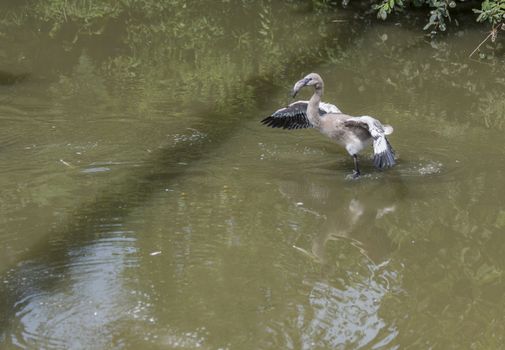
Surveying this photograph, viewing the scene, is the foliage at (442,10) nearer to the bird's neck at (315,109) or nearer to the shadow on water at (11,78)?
the bird's neck at (315,109)

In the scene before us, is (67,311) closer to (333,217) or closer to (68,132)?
(333,217)

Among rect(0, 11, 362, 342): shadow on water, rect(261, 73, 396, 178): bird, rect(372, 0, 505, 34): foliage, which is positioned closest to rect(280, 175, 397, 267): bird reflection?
rect(261, 73, 396, 178): bird

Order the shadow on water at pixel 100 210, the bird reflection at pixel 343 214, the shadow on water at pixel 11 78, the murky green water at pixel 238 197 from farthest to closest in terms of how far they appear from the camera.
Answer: the shadow on water at pixel 11 78 < the bird reflection at pixel 343 214 < the shadow on water at pixel 100 210 < the murky green water at pixel 238 197

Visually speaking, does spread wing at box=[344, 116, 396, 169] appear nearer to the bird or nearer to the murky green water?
the bird

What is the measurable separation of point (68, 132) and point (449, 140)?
3788 millimetres

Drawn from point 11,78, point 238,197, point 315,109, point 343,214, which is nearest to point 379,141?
point 343,214

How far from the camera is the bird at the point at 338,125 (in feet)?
21.7

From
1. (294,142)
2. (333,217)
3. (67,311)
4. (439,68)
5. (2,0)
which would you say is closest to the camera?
(67,311)

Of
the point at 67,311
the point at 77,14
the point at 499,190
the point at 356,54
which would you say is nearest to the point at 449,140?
the point at 499,190

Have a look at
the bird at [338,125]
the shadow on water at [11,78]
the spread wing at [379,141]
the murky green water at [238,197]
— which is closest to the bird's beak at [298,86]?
the bird at [338,125]

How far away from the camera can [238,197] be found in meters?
6.48

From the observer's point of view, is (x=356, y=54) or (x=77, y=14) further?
(x=77, y=14)

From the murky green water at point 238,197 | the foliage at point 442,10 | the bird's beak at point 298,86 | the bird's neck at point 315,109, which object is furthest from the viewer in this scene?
the foliage at point 442,10

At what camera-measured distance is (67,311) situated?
485cm
